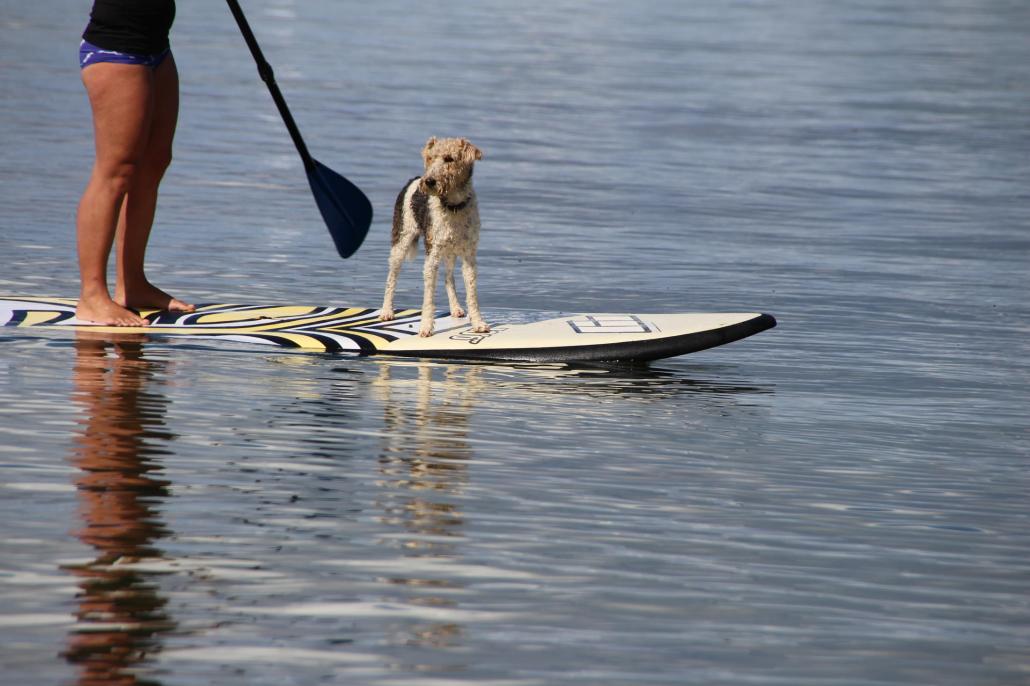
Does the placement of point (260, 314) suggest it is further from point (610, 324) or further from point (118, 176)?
point (610, 324)

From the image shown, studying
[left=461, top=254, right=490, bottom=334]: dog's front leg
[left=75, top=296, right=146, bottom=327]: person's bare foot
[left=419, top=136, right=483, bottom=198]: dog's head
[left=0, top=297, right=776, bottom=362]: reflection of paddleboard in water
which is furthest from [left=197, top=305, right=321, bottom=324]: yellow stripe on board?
[left=419, top=136, right=483, bottom=198]: dog's head

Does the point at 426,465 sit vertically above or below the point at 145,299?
below

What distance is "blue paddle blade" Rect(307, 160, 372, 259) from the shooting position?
31.6ft

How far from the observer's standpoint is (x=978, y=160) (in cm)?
2092

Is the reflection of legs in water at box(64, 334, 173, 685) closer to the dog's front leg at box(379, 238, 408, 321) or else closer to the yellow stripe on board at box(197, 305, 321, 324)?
the yellow stripe on board at box(197, 305, 321, 324)

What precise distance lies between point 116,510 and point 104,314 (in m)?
3.50

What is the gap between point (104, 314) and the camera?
8844mm

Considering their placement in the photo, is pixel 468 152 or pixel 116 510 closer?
pixel 116 510

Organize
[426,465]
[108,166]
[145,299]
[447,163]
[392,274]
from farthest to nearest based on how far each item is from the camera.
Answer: [145,299] < [392,274] < [108,166] < [447,163] < [426,465]

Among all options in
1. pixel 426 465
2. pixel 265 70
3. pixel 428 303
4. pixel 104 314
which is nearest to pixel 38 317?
pixel 104 314

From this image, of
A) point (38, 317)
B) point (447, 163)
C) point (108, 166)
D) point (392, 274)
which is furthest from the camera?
point (392, 274)

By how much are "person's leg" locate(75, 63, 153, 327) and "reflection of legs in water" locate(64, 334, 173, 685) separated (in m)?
0.52

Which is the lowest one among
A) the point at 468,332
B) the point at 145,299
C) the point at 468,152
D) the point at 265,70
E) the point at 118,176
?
the point at 468,332

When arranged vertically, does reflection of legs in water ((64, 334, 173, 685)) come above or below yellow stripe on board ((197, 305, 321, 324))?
below
